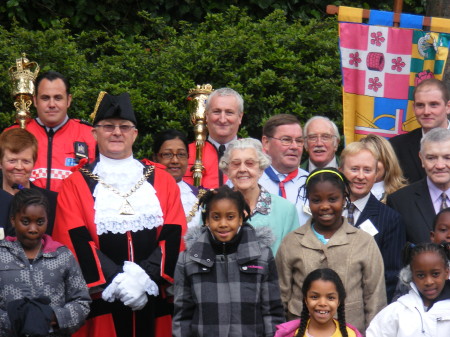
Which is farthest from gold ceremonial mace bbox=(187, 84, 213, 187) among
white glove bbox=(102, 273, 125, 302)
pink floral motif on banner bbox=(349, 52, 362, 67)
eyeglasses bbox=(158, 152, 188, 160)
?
white glove bbox=(102, 273, 125, 302)

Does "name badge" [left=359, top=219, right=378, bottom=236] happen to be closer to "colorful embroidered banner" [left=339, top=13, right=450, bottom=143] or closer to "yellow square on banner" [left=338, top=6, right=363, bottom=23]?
"colorful embroidered banner" [left=339, top=13, right=450, bottom=143]

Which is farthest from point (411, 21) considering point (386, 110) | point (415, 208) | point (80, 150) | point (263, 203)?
point (80, 150)

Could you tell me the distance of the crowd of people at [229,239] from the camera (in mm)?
6094

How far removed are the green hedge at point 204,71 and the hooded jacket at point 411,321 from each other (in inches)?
139

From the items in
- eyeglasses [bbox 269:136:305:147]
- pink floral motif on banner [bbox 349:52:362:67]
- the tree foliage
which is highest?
the tree foliage

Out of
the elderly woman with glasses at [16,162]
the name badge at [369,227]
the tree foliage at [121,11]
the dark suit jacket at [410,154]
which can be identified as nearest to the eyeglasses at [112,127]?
the elderly woman with glasses at [16,162]

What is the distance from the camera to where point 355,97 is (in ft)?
29.4

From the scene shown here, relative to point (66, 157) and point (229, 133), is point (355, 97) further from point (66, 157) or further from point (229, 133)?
point (66, 157)

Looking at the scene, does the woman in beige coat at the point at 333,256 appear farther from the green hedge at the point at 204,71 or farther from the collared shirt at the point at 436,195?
the green hedge at the point at 204,71

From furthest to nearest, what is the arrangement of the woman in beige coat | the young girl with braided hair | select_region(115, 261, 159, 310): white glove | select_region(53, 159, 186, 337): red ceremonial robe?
select_region(53, 159, 186, 337): red ceremonial robe → select_region(115, 261, 159, 310): white glove → the woman in beige coat → the young girl with braided hair

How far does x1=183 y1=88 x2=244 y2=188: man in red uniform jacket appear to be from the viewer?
26.2 ft

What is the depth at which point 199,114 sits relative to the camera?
849 cm

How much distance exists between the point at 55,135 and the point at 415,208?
2.94 m

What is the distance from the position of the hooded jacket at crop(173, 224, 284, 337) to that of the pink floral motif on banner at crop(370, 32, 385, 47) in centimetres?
334
